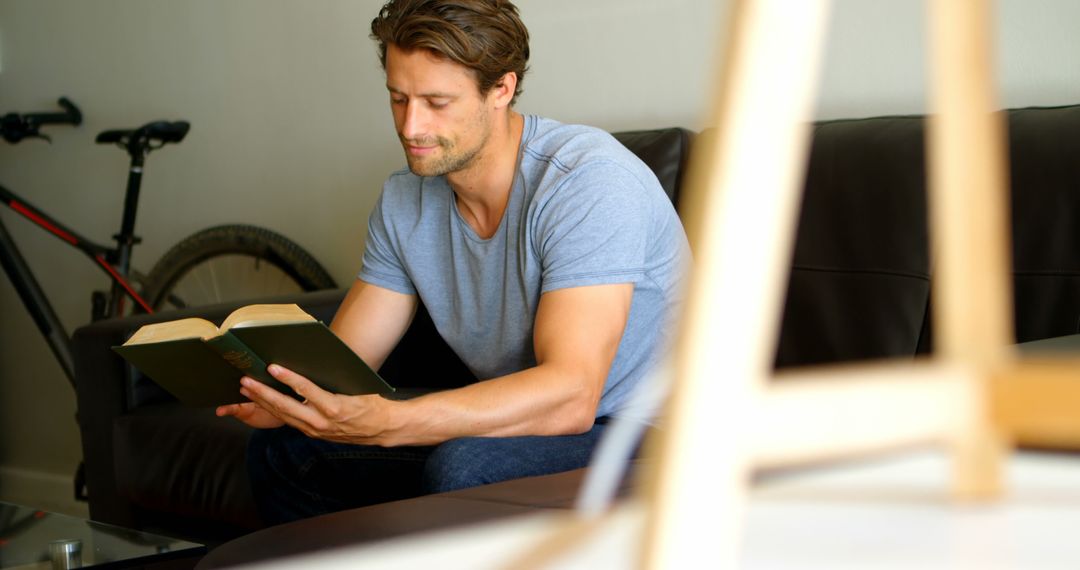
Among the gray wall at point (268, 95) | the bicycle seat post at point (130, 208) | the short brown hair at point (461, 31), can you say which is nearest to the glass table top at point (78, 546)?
the short brown hair at point (461, 31)

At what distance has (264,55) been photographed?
3.28 m

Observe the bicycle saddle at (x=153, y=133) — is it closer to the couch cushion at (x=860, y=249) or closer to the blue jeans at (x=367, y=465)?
the blue jeans at (x=367, y=465)

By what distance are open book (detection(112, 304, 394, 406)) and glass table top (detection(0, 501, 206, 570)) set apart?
212 millimetres

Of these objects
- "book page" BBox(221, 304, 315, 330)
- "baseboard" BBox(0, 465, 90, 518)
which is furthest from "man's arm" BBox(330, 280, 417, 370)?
"baseboard" BBox(0, 465, 90, 518)

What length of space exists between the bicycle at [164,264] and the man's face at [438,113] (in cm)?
130

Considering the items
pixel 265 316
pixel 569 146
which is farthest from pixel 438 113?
pixel 265 316

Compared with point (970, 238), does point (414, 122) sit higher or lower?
higher

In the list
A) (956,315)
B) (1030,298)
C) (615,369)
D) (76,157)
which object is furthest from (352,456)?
(76,157)

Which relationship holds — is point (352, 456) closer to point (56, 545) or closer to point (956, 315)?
point (56, 545)

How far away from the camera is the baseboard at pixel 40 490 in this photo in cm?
388

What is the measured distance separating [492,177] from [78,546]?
768mm

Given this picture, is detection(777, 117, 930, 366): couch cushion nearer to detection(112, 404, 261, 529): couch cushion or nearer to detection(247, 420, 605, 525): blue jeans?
detection(247, 420, 605, 525): blue jeans

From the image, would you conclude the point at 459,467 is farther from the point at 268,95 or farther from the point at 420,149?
the point at 268,95

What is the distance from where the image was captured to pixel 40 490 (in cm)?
401
